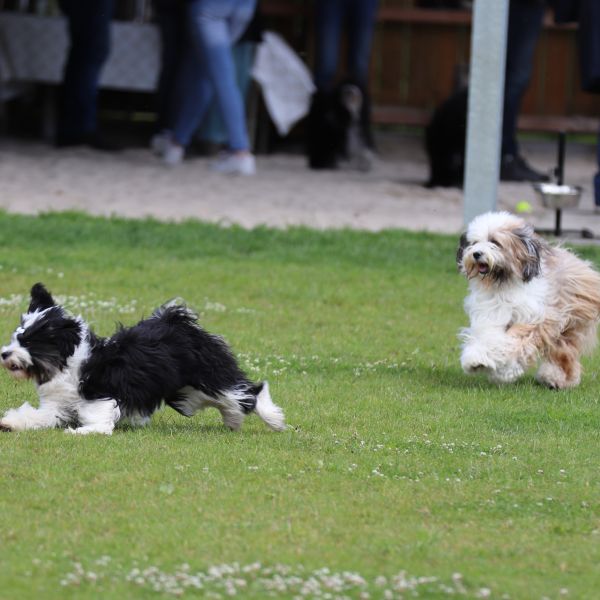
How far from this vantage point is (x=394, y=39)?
66.6 ft

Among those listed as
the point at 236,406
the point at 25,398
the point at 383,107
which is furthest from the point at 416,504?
the point at 383,107

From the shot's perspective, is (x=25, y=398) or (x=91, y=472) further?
(x=25, y=398)

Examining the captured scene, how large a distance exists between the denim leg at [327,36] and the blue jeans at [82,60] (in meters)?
2.37

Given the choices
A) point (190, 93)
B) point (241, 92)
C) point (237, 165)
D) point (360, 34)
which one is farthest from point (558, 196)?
point (241, 92)

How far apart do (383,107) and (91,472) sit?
14446 millimetres

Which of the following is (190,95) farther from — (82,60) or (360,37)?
(360,37)

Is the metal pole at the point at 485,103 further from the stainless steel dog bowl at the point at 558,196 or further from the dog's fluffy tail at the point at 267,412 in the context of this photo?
the dog's fluffy tail at the point at 267,412

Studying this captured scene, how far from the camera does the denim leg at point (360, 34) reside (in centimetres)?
1742

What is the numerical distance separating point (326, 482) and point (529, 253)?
2.51 metres

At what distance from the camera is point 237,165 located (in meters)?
16.2

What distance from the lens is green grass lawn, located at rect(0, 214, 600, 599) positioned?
17.0 ft

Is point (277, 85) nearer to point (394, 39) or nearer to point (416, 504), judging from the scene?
point (394, 39)

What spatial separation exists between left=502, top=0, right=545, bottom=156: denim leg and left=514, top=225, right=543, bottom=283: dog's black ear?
8.68 meters

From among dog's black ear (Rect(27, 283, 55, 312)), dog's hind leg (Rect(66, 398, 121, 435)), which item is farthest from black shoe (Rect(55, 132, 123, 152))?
dog's hind leg (Rect(66, 398, 121, 435))
